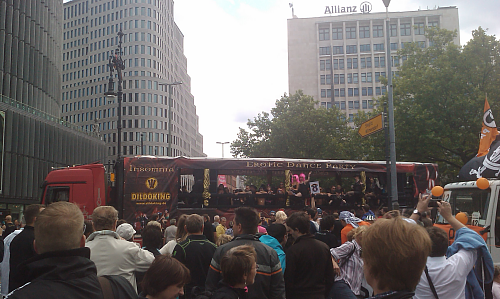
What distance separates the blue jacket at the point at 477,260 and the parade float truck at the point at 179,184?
11.0 m

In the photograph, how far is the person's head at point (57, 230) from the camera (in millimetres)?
2332

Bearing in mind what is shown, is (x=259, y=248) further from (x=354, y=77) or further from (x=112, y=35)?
(x=112, y=35)

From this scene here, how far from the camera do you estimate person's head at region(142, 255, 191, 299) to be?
115 inches

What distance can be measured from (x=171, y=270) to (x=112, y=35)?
352 ft

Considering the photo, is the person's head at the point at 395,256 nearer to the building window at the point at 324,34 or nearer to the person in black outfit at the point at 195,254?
the person in black outfit at the point at 195,254

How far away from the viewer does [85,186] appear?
45.5 ft

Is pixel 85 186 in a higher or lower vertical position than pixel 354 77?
lower

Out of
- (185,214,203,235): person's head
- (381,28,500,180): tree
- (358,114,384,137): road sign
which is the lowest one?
(185,214,203,235): person's head

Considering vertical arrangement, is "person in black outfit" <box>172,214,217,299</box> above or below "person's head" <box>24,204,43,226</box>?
below

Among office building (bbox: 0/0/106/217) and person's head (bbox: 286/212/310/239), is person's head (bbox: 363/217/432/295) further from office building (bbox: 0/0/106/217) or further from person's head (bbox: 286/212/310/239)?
office building (bbox: 0/0/106/217)

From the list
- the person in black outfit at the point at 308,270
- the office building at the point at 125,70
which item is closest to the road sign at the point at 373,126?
the person in black outfit at the point at 308,270

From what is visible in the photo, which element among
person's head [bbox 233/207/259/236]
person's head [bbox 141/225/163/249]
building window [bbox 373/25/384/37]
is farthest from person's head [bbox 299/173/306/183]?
building window [bbox 373/25/384/37]

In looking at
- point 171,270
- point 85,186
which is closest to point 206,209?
point 85,186

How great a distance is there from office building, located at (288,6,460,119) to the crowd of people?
78.8 meters
